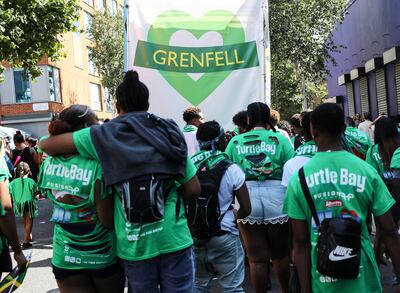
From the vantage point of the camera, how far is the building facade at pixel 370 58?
18344 mm

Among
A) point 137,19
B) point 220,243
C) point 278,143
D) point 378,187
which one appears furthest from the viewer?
point 137,19

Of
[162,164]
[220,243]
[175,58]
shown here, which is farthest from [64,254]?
[175,58]

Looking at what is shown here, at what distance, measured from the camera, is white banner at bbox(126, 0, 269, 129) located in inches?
248

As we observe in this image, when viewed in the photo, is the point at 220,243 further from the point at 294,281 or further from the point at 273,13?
the point at 273,13

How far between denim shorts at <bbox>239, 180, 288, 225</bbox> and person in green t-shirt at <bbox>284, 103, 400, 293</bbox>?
1.68 meters

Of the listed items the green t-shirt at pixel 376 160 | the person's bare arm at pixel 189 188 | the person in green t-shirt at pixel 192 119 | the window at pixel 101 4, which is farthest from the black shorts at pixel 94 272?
the window at pixel 101 4

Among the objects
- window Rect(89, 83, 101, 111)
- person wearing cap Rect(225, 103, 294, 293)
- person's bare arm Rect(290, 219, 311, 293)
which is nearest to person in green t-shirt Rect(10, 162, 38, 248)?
person wearing cap Rect(225, 103, 294, 293)

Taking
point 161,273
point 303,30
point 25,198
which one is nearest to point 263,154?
point 161,273

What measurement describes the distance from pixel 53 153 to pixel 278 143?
224 centimetres

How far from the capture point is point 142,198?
2840 millimetres

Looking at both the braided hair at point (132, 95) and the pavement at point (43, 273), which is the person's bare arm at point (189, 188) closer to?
the braided hair at point (132, 95)

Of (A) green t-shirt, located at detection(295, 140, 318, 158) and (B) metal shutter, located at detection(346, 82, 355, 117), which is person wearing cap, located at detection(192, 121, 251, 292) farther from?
(B) metal shutter, located at detection(346, 82, 355, 117)

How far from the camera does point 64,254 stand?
3.19 meters

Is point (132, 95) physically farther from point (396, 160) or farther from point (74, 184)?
point (396, 160)
